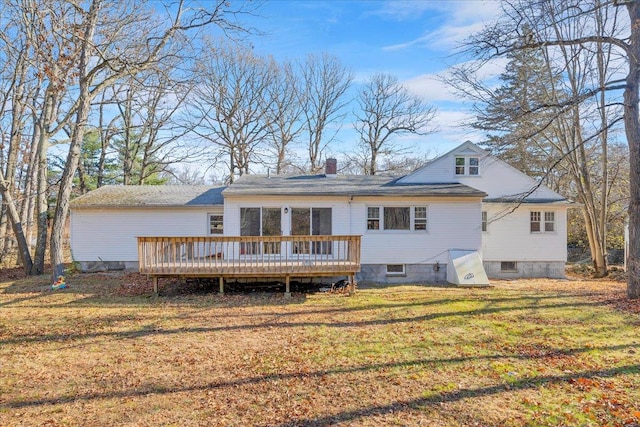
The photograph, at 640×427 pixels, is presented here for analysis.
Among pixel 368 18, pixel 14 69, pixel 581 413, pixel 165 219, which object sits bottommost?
pixel 581 413

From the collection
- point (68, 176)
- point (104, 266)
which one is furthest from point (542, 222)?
point (104, 266)

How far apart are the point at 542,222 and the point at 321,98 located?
20785mm

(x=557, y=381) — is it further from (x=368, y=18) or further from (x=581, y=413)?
(x=368, y=18)

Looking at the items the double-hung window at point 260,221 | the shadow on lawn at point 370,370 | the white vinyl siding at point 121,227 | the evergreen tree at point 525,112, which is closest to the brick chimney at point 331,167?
the double-hung window at point 260,221

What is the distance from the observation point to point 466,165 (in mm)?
14805

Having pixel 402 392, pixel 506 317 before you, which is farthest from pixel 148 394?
pixel 506 317

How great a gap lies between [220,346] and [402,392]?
3198 mm

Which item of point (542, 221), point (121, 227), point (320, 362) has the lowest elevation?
point (320, 362)

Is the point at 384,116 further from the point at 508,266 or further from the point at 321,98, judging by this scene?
the point at 508,266

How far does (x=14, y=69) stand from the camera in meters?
15.5

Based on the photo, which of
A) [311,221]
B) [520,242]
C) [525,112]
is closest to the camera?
[525,112]

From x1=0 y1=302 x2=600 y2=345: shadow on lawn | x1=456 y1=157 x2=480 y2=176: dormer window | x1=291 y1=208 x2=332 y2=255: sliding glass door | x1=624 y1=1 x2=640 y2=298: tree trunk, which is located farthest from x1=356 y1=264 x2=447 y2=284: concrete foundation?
x1=624 y1=1 x2=640 y2=298: tree trunk

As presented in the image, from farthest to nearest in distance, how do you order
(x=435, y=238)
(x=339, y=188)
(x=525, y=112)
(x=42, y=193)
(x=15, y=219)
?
(x=42, y=193), (x=15, y=219), (x=339, y=188), (x=435, y=238), (x=525, y=112)

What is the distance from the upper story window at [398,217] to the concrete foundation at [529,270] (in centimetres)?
413
